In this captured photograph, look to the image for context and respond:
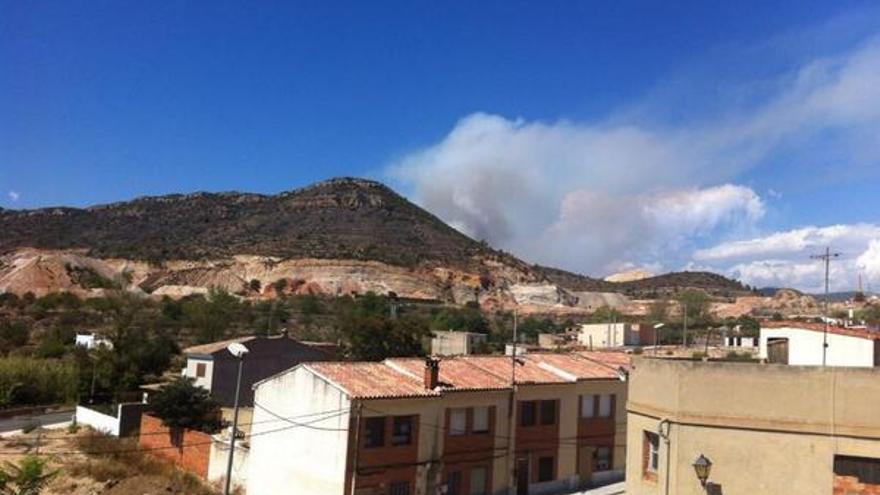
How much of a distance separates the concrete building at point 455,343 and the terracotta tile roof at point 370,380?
128 ft

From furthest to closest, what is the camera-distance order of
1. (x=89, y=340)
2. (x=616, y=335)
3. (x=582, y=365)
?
1. (x=616, y=335)
2. (x=89, y=340)
3. (x=582, y=365)

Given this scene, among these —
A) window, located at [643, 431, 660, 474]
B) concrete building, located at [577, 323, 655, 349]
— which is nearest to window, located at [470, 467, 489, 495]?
window, located at [643, 431, 660, 474]

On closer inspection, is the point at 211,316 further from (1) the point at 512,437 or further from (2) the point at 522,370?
(1) the point at 512,437

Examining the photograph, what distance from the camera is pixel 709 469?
14328 mm

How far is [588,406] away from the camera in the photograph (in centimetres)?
3666

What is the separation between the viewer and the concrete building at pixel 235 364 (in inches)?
1813

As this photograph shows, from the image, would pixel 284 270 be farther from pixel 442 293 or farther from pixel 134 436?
pixel 134 436

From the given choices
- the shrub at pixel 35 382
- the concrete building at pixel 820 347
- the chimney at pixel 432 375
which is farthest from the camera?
the shrub at pixel 35 382

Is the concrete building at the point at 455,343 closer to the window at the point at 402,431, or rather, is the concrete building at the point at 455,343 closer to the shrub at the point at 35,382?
the shrub at the point at 35,382

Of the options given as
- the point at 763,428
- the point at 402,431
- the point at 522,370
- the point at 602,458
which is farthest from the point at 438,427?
the point at 763,428

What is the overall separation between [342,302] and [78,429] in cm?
6424

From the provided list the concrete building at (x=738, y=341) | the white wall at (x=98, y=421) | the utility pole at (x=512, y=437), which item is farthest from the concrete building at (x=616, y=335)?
the white wall at (x=98, y=421)

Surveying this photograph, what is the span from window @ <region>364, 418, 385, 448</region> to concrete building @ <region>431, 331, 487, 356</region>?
41779 mm

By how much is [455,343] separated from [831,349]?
54.0 metres
